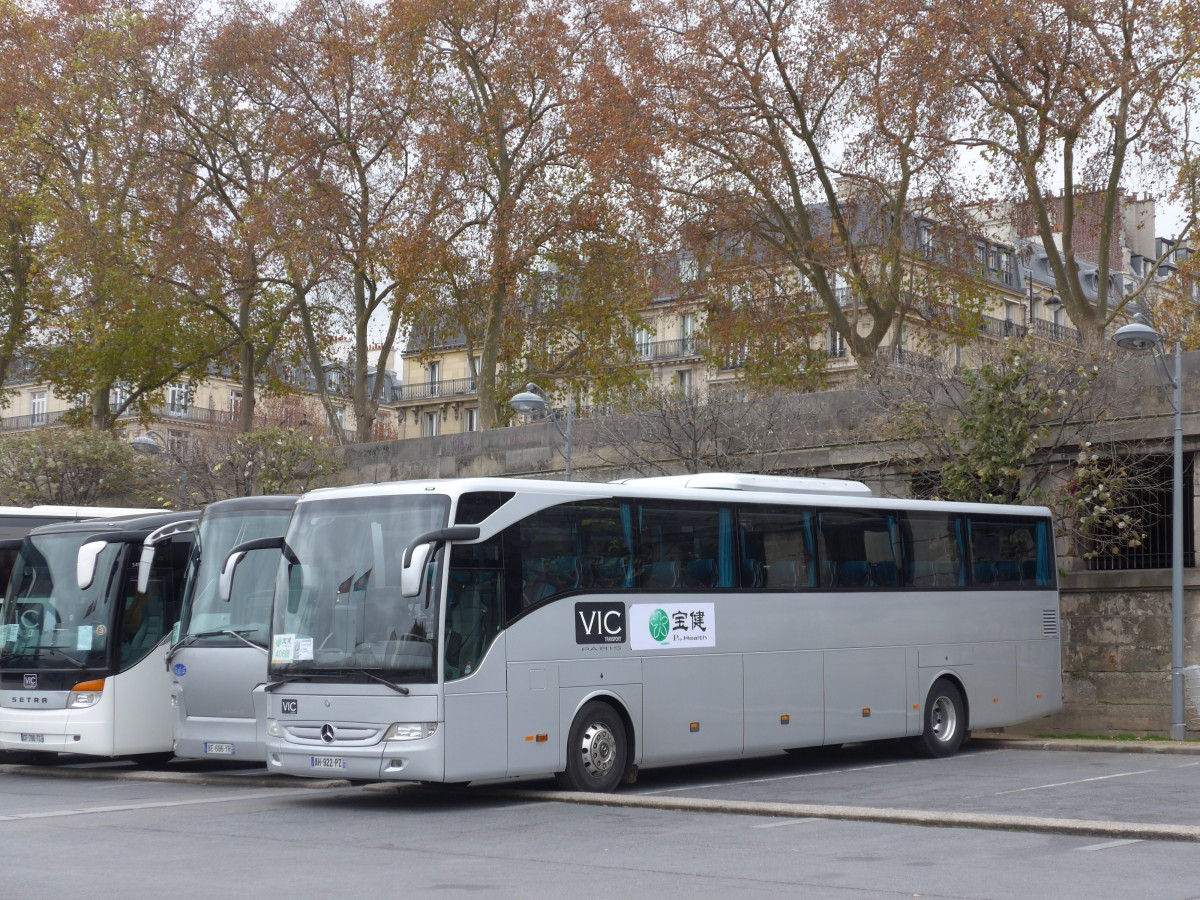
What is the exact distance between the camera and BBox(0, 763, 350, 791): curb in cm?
1641

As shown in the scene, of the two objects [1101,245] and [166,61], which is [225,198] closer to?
[166,61]

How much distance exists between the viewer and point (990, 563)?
19797mm

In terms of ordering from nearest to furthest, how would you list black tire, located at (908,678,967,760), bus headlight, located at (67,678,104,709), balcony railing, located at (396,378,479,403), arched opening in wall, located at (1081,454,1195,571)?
bus headlight, located at (67,678,104,709)
black tire, located at (908,678,967,760)
arched opening in wall, located at (1081,454,1195,571)
balcony railing, located at (396,378,479,403)

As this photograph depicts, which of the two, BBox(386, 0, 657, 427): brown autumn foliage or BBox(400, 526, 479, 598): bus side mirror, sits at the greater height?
BBox(386, 0, 657, 427): brown autumn foliage

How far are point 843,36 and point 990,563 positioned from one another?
13.3 metres

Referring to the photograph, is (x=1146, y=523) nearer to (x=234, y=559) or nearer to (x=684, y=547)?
(x=684, y=547)

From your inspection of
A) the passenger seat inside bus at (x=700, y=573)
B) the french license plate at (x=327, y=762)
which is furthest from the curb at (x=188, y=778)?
the passenger seat inside bus at (x=700, y=573)

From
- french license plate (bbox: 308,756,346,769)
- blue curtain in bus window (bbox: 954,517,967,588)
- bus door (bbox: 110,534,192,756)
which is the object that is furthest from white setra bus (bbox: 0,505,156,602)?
blue curtain in bus window (bbox: 954,517,967,588)

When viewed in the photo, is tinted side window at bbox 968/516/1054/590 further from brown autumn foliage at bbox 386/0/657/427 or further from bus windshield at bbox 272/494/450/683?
brown autumn foliage at bbox 386/0/657/427

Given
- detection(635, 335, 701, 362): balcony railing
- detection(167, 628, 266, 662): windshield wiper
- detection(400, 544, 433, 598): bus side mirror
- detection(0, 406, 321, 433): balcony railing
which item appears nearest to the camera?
detection(400, 544, 433, 598): bus side mirror

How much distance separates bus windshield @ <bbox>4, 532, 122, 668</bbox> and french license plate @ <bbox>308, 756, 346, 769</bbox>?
4.85 metres

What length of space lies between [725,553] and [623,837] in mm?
5129

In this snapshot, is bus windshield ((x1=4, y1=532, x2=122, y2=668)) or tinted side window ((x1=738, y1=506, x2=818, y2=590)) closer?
tinted side window ((x1=738, y1=506, x2=818, y2=590))

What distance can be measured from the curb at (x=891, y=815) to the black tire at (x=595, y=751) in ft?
0.89
